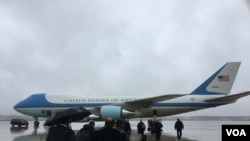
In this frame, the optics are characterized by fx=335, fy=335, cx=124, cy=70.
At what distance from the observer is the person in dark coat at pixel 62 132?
16.6ft

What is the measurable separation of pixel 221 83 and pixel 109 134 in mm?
29494

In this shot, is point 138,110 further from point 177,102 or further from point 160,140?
point 160,140

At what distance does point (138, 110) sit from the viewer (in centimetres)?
3284

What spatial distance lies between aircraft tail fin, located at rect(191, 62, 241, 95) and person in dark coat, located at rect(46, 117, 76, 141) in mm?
28687

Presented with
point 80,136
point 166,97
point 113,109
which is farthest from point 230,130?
point 166,97

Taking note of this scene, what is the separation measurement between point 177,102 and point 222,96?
13.7 feet

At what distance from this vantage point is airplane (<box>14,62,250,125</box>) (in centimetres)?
3159

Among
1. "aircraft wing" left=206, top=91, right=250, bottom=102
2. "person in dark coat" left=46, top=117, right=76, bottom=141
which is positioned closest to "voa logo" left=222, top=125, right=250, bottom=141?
"person in dark coat" left=46, top=117, right=76, bottom=141

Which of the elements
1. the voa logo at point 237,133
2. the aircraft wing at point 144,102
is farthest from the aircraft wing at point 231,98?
the voa logo at point 237,133

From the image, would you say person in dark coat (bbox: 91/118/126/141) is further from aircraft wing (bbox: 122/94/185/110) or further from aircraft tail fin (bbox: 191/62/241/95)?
aircraft tail fin (bbox: 191/62/241/95)

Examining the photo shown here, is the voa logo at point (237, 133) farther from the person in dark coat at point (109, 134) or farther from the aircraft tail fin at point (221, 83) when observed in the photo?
the aircraft tail fin at point (221, 83)

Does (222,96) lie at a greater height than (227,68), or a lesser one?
lesser

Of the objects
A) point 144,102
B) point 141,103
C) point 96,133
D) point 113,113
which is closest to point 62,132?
point 96,133

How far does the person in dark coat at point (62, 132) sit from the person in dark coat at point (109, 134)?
1.33ft
